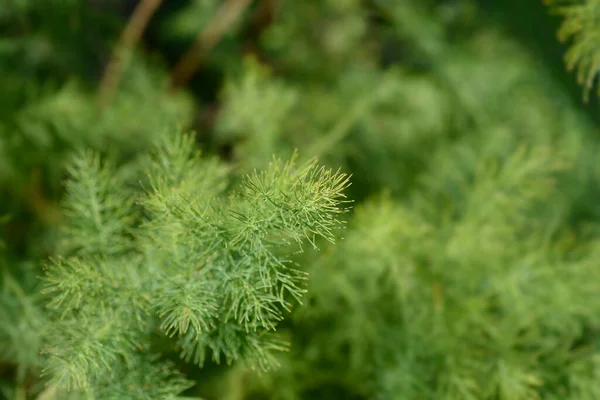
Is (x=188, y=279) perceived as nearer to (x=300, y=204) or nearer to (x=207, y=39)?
(x=300, y=204)

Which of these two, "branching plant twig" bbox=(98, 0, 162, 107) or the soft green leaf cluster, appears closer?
the soft green leaf cluster

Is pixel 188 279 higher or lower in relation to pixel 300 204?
lower

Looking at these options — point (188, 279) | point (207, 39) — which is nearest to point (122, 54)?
point (207, 39)

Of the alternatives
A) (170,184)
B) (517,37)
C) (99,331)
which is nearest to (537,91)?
(517,37)

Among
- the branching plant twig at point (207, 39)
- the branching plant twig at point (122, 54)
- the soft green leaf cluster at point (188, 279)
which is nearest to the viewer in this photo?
the soft green leaf cluster at point (188, 279)

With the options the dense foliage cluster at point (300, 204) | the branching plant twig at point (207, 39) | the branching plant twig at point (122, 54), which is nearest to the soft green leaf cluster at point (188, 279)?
the dense foliage cluster at point (300, 204)

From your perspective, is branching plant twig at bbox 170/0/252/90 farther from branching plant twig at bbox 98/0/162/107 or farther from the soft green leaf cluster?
the soft green leaf cluster

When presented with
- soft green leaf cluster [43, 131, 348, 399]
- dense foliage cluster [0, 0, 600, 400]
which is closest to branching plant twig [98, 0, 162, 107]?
dense foliage cluster [0, 0, 600, 400]

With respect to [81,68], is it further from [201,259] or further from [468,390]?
[468,390]

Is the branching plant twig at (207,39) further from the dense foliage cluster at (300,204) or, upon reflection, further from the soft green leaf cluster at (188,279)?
the soft green leaf cluster at (188,279)
